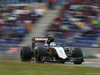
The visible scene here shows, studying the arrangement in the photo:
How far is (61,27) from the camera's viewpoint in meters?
17.1

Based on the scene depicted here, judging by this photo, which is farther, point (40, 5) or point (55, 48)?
point (40, 5)

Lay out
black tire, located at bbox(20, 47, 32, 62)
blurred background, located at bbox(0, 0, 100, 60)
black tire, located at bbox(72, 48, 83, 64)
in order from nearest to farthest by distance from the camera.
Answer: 1. black tire, located at bbox(72, 48, 83, 64)
2. black tire, located at bbox(20, 47, 32, 62)
3. blurred background, located at bbox(0, 0, 100, 60)

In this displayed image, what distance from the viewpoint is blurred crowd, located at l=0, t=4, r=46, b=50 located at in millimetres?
17328

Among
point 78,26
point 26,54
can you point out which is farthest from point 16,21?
point 26,54

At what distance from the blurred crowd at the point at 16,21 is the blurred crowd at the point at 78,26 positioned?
4.97 ft

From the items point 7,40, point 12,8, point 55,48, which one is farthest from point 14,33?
point 55,48

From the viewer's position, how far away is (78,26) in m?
17.0

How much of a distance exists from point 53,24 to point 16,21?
2.59 metres

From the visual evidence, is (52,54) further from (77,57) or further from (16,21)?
(16,21)

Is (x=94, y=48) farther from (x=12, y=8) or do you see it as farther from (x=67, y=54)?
(x=12, y=8)

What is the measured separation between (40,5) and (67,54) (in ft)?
29.3

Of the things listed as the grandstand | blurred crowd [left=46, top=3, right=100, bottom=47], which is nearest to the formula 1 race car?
the grandstand

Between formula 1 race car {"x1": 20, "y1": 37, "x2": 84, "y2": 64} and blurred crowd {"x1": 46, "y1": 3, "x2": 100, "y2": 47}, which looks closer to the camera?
formula 1 race car {"x1": 20, "y1": 37, "x2": 84, "y2": 64}

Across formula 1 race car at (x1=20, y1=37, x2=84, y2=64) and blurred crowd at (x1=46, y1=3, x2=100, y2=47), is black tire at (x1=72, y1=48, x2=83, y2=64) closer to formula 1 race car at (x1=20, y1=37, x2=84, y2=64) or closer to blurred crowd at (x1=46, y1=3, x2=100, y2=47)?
formula 1 race car at (x1=20, y1=37, x2=84, y2=64)
